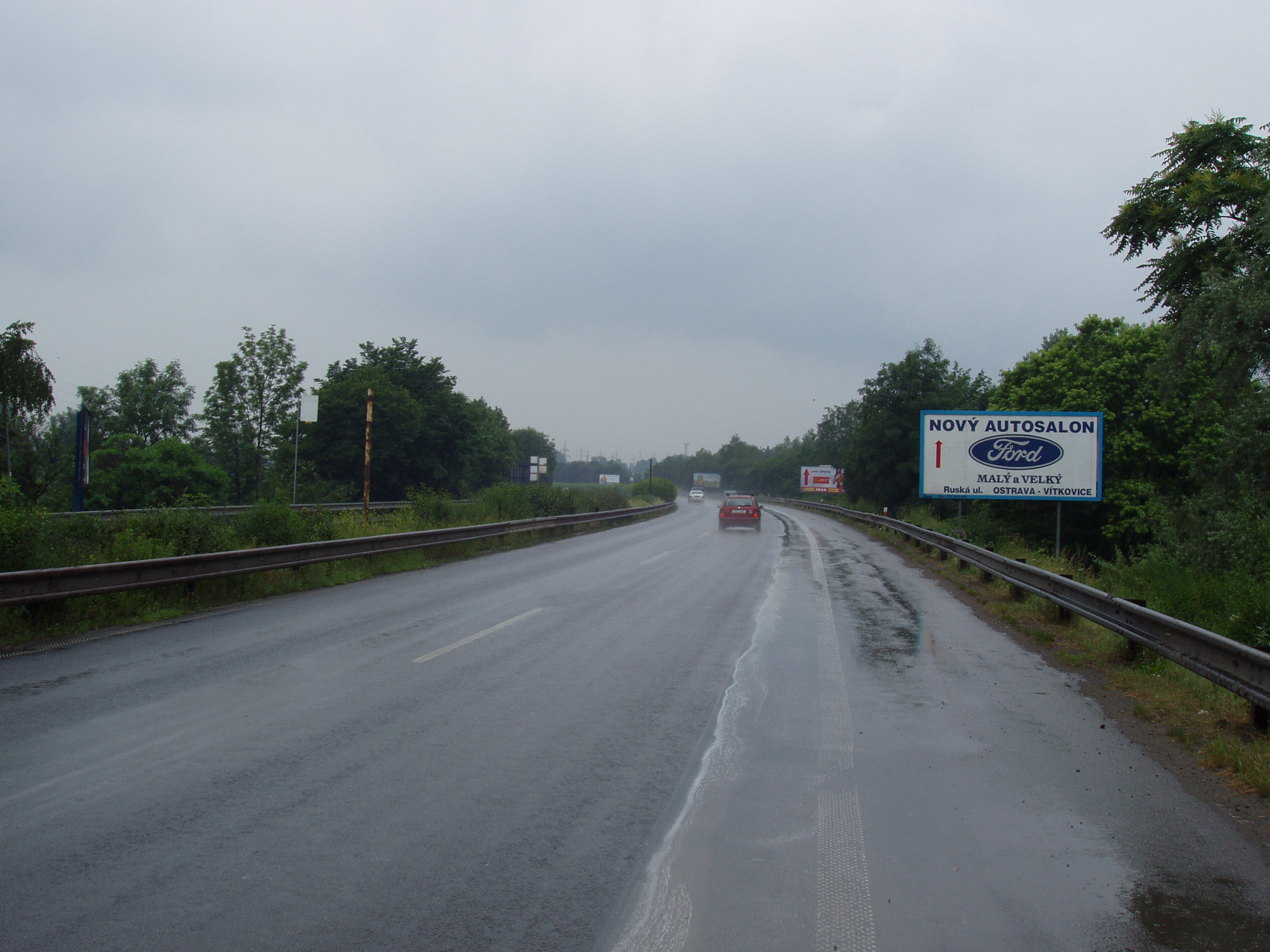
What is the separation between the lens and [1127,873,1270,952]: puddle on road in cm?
334

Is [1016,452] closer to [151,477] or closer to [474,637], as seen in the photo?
[474,637]

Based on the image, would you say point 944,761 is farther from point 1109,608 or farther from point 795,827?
point 1109,608

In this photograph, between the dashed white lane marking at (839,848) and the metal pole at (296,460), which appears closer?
the dashed white lane marking at (839,848)

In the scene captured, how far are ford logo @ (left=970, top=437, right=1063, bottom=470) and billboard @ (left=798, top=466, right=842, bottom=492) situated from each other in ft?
212

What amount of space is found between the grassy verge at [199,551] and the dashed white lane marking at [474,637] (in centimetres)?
415

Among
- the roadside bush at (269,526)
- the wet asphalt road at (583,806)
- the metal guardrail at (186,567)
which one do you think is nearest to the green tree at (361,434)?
the metal guardrail at (186,567)

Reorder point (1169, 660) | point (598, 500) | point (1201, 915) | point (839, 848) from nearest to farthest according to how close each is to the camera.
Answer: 1. point (1201, 915)
2. point (839, 848)
3. point (1169, 660)
4. point (598, 500)

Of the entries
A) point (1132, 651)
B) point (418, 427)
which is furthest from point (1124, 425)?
point (418, 427)

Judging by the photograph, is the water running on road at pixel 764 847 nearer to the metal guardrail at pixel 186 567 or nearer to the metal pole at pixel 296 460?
the metal guardrail at pixel 186 567

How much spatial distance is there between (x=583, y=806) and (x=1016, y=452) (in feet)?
65.6

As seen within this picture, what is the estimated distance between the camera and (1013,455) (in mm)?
21766

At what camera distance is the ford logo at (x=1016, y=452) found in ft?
69.1

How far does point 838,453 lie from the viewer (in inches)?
4500

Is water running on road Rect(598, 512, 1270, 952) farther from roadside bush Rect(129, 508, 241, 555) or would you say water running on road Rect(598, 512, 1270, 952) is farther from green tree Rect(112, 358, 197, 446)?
green tree Rect(112, 358, 197, 446)
